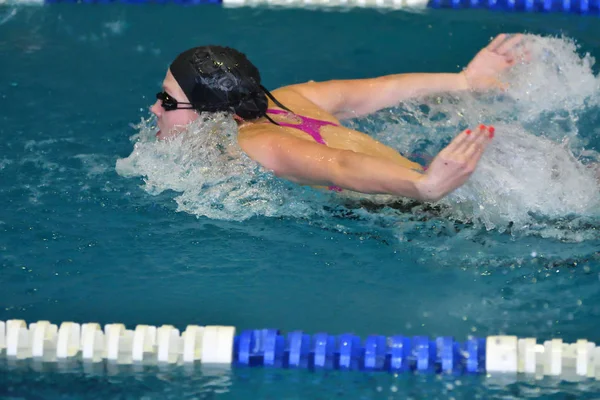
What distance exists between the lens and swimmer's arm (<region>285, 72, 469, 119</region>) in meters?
3.91

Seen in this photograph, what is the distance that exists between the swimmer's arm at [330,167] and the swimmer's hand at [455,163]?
0.06ft

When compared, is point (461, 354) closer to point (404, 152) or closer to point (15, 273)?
point (404, 152)

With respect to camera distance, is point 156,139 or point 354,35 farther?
point 354,35

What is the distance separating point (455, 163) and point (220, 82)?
3.52 feet

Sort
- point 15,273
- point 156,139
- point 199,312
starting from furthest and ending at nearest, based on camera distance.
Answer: point 156,139 < point 15,273 < point 199,312

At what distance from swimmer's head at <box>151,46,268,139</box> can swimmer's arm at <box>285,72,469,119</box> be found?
439 mm

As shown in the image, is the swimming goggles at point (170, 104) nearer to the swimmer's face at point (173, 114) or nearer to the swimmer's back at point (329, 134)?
the swimmer's face at point (173, 114)

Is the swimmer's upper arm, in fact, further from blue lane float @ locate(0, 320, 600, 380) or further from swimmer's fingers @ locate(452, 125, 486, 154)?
blue lane float @ locate(0, 320, 600, 380)

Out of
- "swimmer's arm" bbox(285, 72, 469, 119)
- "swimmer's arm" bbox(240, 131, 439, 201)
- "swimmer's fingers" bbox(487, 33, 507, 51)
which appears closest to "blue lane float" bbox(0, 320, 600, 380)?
"swimmer's arm" bbox(240, 131, 439, 201)

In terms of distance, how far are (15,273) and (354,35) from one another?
2.53m

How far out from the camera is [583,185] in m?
3.43

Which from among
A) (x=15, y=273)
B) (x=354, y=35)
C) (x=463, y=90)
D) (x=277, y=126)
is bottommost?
(x=15, y=273)

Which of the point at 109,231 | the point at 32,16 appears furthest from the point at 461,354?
the point at 32,16

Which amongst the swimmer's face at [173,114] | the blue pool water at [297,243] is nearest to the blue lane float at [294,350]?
the blue pool water at [297,243]
